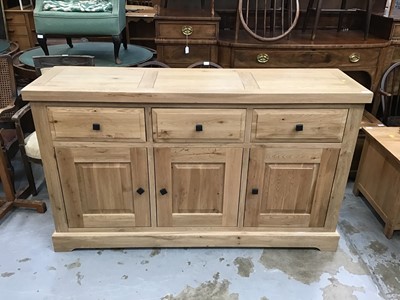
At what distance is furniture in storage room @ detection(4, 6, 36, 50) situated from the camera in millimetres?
4785

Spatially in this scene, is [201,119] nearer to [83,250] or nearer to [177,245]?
[177,245]

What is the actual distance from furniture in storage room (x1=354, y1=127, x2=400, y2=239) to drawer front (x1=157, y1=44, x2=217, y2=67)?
1140mm

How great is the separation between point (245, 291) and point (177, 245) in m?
0.43

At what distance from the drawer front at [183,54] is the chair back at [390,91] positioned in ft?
4.02

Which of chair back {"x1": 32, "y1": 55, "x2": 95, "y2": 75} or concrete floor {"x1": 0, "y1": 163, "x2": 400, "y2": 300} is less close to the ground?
chair back {"x1": 32, "y1": 55, "x2": 95, "y2": 75}

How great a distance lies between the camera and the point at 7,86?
2316mm

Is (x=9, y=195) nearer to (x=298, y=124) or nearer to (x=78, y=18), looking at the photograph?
(x=78, y=18)

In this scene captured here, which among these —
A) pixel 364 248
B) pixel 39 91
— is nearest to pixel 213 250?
pixel 364 248

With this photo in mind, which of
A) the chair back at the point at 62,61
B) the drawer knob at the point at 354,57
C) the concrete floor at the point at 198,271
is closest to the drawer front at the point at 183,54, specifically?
the chair back at the point at 62,61

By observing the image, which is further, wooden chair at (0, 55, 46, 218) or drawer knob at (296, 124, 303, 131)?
wooden chair at (0, 55, 46, 218)

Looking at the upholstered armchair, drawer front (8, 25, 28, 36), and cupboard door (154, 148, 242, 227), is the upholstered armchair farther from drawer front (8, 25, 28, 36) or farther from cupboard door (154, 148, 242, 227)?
drawer front (8, 25, 28, 36)

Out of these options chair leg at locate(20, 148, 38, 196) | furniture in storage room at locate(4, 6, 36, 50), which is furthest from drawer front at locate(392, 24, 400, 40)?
furniture in storage room at locate(4, 6, 36, 50)

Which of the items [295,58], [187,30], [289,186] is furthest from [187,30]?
[289,186]

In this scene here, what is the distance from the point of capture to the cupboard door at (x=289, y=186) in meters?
1.64
